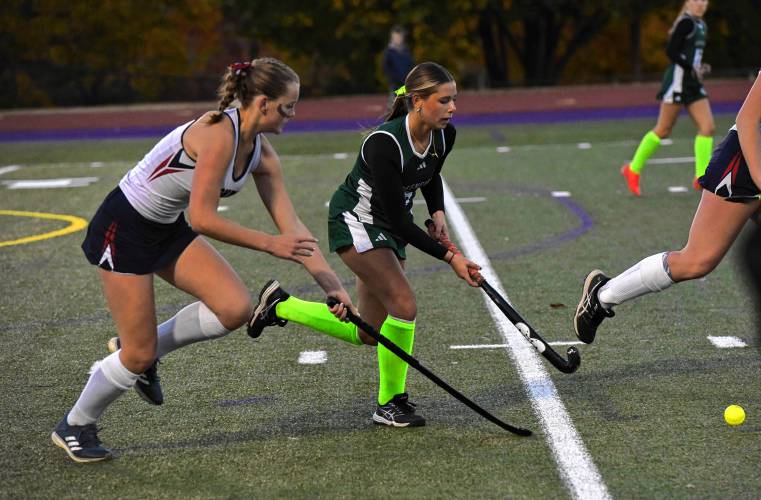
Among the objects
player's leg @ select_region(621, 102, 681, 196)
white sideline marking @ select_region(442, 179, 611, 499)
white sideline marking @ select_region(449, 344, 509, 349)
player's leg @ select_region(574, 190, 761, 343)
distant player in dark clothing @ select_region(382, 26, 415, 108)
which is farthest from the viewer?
distant player in dark clothing @ select_region(382, 26, 415, 108)

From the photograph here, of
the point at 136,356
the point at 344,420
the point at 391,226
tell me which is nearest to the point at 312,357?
the point at 344,420

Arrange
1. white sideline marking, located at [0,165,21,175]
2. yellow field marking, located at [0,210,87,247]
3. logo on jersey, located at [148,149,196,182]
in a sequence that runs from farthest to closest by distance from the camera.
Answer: white sideline marking, located at [0,165,21,175]
yellow field marking, located at [0,210,87,247]
logo on jersey, located at [148,149,196,182]

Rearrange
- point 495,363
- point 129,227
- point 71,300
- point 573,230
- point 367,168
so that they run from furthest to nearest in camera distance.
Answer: point 573,230, point 71,300, point 495,363, point 367,168, point 129,227

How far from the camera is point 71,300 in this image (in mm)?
8383

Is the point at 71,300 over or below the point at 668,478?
below

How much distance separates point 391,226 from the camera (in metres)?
5.40

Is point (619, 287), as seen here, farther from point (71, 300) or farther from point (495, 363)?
point (71, 300)

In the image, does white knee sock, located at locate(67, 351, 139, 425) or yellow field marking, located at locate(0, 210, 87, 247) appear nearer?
white knee sock, located at locate(67, 351, 139, 425)

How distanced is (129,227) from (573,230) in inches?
247

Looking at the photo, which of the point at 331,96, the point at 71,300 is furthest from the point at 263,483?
the point at 331,96

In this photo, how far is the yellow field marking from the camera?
10.9 metres

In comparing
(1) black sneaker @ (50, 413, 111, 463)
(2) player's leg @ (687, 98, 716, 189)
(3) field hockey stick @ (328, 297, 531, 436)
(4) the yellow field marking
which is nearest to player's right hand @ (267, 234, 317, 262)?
(3) field hockey stick @ (328, 297, 531, 436)

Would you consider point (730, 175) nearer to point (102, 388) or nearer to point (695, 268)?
point (695, 268)

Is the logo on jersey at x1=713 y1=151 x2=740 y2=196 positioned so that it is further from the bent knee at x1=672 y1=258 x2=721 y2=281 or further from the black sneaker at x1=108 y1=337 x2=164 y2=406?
the black sneaker at x1=108 y1=337 x2=164 y2=406
